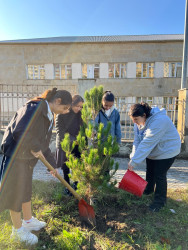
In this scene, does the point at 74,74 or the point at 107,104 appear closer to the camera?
the point at 107,104

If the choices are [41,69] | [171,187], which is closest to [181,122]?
[171,187]

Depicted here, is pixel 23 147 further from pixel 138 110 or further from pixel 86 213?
pixel 138 110

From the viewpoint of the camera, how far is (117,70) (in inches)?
616

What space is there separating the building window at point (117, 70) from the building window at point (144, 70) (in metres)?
1.12

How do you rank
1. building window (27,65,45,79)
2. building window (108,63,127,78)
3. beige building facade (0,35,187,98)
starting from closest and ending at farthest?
beige building facade (0,35,187,98)
building window (108,63,127,78)
building window (27,65,45,79)

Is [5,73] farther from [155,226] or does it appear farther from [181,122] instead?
[155,226]

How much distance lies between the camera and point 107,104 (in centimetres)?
272

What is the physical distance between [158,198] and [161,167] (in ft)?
1.52

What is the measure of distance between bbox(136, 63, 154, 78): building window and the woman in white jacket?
1393 cm

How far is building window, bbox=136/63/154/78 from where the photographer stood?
50.7 feet

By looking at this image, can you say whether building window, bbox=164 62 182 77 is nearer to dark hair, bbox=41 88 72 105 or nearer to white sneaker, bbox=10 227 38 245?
dark hair, bbox=41 88 72 105

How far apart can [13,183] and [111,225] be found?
1305 mm

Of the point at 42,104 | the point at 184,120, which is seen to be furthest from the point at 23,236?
the point at 184,120

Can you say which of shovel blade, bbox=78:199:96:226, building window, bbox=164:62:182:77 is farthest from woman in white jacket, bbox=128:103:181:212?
building window, bbox=164:62:182:77
